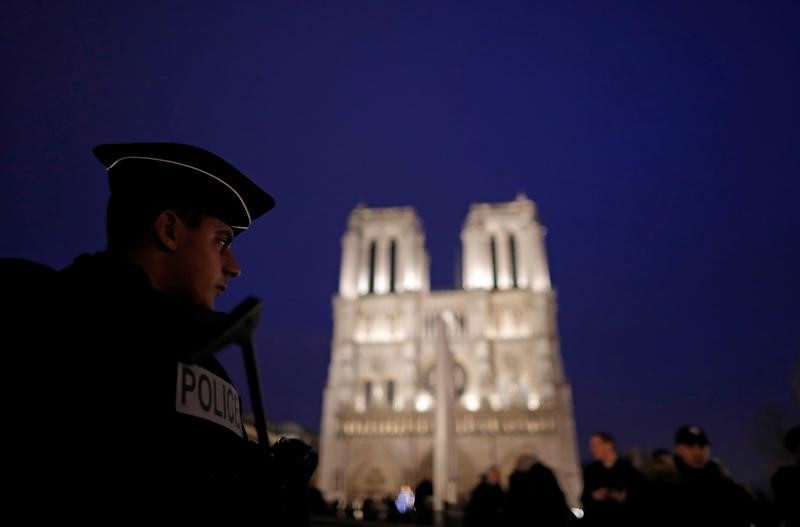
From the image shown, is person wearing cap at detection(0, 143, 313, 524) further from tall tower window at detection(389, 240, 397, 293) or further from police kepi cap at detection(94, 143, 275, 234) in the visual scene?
tall tower window at detection(389, 240, 397, 293)

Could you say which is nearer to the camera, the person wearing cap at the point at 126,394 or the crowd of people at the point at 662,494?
the person wearing cap at the point at 126,394

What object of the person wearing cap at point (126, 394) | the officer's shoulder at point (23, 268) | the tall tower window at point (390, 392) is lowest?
the person wearing cap at point (126, 394)

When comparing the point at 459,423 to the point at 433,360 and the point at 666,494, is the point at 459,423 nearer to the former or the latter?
the point at 433,360

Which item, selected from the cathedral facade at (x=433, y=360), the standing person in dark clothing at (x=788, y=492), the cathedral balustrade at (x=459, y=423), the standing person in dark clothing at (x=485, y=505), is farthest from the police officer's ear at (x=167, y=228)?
the cathedral balustrade at (x=459, y=423)

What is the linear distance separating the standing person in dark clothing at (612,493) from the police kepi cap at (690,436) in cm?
69

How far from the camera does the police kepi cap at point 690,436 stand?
171 inches

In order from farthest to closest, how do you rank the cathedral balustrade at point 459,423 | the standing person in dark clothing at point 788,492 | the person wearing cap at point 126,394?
the cathedral balustrade at point 459,423, the standing person in dark clothing at point 788,492, the person wearing cap at point 126,394

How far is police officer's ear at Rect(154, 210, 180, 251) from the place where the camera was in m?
1.34

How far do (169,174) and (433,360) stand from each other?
1332 inches

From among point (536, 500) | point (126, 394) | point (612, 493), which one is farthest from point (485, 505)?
point (126, 394)

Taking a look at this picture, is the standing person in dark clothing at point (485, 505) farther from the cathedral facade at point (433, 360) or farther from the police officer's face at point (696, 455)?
the cathedral facade at point (433, 360)

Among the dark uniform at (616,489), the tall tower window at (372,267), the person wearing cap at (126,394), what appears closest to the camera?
the person wearing cap at (126,394)

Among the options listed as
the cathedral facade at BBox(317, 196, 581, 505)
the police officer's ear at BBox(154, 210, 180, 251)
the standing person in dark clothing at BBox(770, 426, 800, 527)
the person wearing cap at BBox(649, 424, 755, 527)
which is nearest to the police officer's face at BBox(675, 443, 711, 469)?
the person wearing cap at BBox(649, 424, 755, 527)

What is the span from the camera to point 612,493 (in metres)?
4.95
